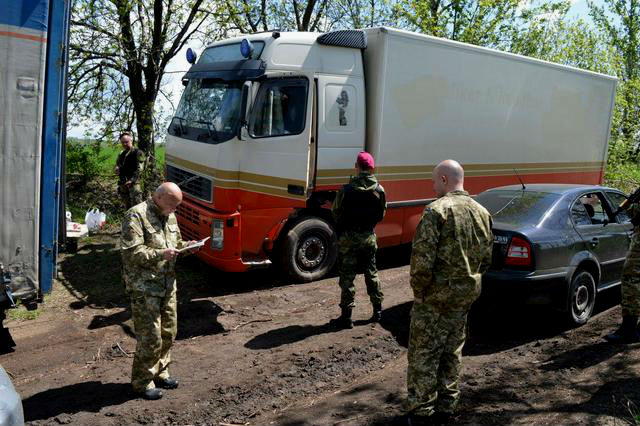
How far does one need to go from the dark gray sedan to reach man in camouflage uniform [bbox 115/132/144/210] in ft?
19.0

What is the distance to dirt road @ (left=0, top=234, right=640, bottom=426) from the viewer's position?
4355 millimetres

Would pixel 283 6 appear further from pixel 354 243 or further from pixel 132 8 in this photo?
pixel 354 243

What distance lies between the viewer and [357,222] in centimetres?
596

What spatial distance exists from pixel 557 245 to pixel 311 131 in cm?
341

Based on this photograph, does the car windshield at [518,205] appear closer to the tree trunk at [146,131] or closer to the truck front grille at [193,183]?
the truck front grille at [193,183]

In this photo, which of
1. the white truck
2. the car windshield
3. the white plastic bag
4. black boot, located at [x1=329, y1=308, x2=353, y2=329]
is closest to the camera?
the car windshield

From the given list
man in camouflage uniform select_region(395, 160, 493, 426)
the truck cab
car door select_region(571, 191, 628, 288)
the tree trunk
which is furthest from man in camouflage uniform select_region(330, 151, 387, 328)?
the tree trunk

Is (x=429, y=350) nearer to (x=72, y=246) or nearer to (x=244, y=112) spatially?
(x=244, y=112)

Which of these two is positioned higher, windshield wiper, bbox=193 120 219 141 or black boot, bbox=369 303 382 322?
windshield wiper, bbox=193 120 219 141

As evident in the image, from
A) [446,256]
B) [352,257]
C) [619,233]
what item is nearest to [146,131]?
[352,257]

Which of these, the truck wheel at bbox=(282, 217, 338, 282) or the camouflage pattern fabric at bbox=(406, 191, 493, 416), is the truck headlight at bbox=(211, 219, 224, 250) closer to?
the truck wheel at bbox=(282, 217, 338, 282)

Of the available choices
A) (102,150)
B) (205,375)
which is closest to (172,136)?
(205,375)

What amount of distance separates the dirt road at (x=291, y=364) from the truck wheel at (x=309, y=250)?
25 centimetres

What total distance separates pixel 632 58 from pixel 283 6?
2027 cm
